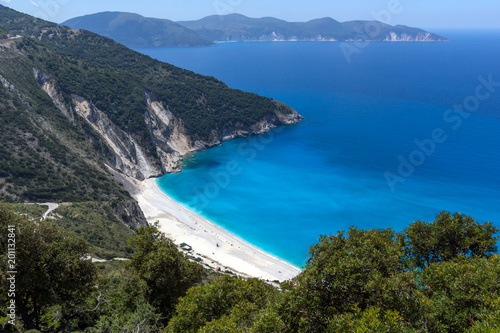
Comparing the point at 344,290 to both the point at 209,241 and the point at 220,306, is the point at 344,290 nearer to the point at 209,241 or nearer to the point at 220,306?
the point at 220,306

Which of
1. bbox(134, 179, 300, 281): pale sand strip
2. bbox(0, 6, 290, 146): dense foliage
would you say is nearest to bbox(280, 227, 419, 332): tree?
bbox(134, 179, 300, 281): pale sand strip

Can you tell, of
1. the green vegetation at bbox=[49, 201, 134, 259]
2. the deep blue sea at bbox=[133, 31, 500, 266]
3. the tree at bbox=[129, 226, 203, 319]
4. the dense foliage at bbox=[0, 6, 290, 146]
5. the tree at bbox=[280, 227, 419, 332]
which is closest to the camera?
the tree at bbox=[280, 227, 419, 332]

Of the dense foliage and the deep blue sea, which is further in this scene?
the dense foliage

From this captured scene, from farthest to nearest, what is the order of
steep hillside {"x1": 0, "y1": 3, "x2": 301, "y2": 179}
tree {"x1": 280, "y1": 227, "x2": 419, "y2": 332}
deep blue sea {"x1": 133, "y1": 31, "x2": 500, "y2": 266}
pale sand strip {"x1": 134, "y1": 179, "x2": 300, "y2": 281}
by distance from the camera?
steep hillside {"x1": 0, "y1": 3, "x2": 301, "y2": 179} → deep blue sea {"x1": 133, "y1": 31, "x2": 500, "y2": 266} → pale sand strip {"x1": 134, "y1": 179, "x2": 300, "y2": 281} → tree {"x1": 280, "y1": 227, "x2": 419, "y2": 332}

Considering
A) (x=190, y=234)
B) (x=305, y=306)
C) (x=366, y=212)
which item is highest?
(x=305, y=306)

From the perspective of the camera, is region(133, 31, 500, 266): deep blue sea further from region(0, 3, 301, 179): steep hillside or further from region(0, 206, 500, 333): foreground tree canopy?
region(0, 206, 500, 333): foreground tree canopy

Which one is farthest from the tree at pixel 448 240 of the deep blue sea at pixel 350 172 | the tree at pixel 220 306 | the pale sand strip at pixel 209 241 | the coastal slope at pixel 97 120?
the coastal slope at pixel 97 120

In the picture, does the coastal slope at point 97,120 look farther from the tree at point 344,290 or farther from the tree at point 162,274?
the tree at point 344,290

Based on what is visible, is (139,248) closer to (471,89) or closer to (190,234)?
(190,234)

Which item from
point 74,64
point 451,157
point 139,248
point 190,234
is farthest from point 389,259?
point 74,64
